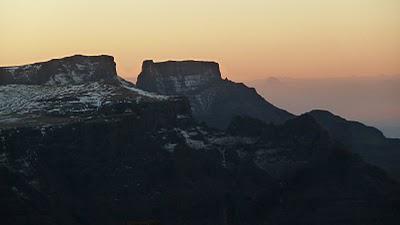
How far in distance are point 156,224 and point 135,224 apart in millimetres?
3177

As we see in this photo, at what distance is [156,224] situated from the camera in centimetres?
16262

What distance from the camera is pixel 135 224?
16425cm
